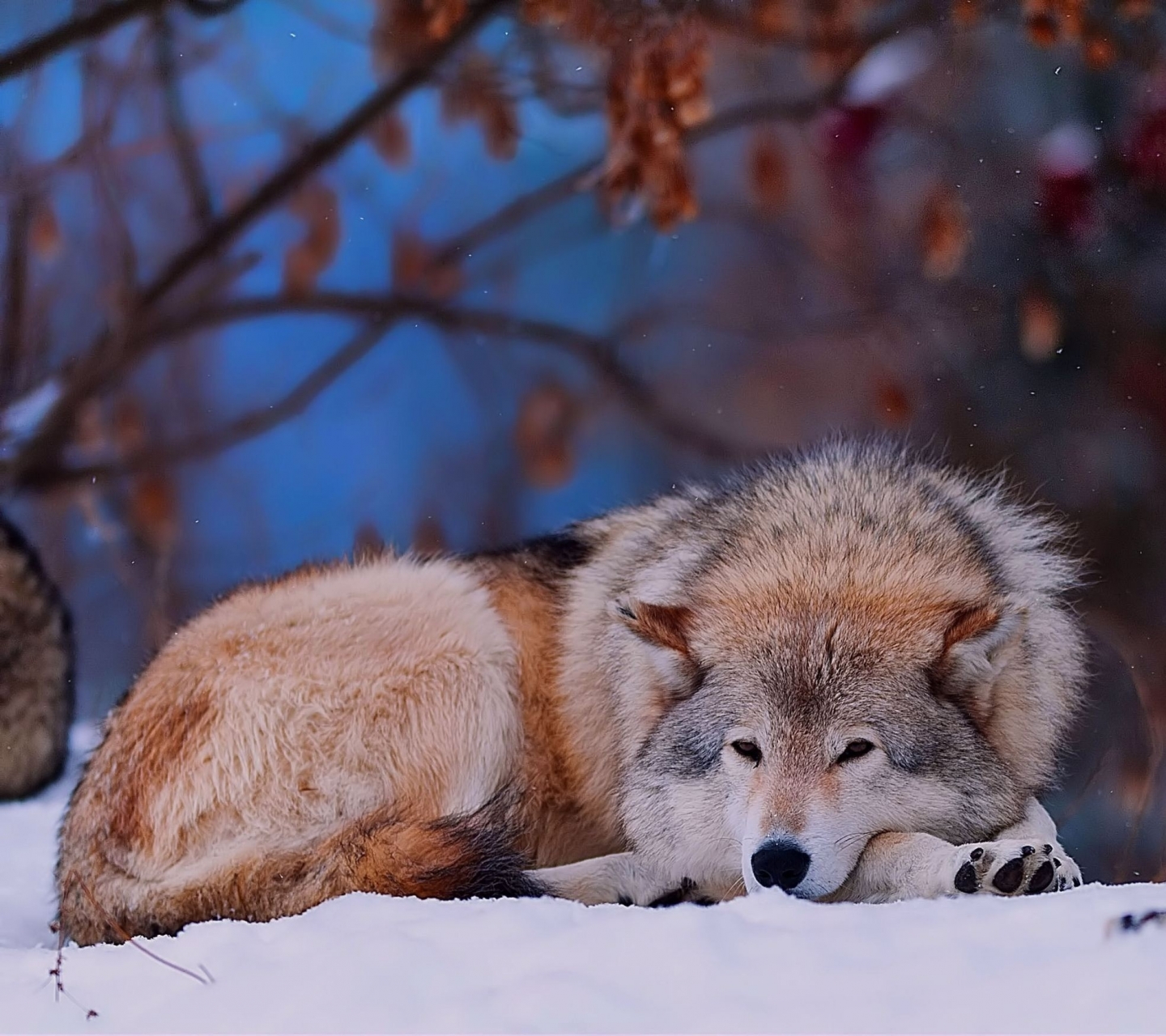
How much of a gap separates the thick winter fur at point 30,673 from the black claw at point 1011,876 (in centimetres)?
469

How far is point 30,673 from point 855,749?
452 centimetres

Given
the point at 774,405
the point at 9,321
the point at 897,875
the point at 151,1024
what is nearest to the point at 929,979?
the point at 897,875

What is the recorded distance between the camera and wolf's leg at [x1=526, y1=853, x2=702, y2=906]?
10.7ft

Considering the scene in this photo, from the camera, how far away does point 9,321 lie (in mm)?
6637

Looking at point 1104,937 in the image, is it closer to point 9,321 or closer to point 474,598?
point 474,598

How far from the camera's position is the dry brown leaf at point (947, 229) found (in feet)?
20.7

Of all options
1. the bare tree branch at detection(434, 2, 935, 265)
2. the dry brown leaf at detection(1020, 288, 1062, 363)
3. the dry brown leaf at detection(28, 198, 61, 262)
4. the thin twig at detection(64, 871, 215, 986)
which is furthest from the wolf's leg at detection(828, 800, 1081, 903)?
the dry brown leaf at detection(28, 198, 61, 262)

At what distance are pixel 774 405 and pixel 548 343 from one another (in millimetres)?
1312

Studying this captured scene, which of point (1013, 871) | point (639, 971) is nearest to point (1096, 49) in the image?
point (1013, 871)

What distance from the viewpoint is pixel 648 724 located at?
3.45m

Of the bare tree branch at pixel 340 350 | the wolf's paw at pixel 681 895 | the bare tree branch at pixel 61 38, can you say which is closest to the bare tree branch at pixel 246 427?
the bare tree branch at pixel 340 350

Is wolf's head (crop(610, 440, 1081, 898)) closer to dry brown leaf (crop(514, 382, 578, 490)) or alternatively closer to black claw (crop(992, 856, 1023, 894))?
black claw (crop(992, 856, 1023, 894))

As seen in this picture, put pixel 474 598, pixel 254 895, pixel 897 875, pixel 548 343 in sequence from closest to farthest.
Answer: pixel 897 875 → pixel 254 895 → pixel 474 598 → pixel 548 343

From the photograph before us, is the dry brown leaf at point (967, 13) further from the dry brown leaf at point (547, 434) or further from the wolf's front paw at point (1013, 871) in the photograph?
the wolf's front paw at point (1013, 871)
